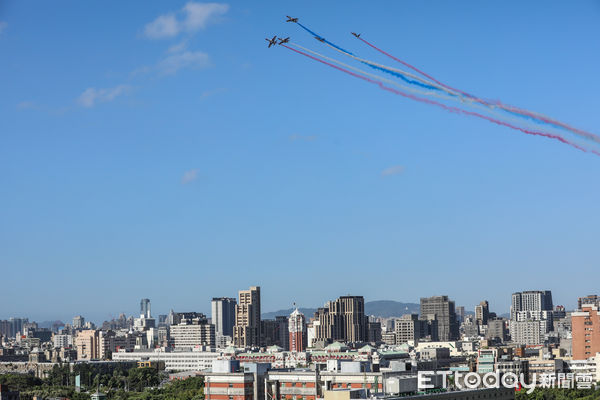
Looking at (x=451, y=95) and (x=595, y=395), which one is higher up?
(x=451, y=95)

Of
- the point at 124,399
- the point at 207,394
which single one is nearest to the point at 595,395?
the point at 207,394

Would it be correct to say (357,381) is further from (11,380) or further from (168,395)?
(11,380)

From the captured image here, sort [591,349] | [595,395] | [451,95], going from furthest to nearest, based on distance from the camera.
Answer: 1. [591,349]
2. [595,395]
3. [451,95]

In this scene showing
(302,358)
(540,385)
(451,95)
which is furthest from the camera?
A: (302,358)

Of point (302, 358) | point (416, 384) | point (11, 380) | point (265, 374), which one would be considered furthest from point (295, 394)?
point (11, 380)

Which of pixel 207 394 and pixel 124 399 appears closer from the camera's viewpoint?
pixel 207 394

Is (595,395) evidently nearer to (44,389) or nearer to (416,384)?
(416,384)
